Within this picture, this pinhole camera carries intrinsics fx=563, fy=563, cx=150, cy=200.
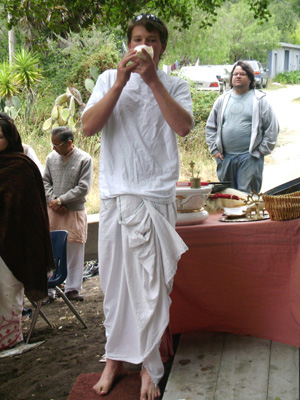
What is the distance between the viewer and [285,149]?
1486 centimetres

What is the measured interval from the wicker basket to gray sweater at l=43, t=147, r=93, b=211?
9.27ft

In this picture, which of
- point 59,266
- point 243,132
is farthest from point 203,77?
point 59,266

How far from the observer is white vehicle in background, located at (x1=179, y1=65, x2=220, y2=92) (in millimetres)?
17353

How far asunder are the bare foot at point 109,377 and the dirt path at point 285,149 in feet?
26.0

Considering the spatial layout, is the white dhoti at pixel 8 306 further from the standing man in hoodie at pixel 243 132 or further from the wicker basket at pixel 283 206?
the standing man in hoodie at pixel 243 132

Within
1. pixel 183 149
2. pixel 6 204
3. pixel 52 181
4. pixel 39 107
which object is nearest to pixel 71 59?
pixel 39 107

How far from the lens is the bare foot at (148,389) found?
9.94 ft

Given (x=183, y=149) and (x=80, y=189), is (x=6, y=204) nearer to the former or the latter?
(x=80, y=189)

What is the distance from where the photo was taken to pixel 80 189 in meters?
5.88

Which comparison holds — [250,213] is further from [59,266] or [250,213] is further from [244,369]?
[59,266]

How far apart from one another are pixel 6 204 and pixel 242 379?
228 cm

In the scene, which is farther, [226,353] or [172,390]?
[226,353]

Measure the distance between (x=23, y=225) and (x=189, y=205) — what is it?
61.3 inches

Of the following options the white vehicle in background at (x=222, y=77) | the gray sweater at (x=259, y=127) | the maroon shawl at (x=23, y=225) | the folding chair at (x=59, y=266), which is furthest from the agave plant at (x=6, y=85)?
the maroon shawl at (x=23, y=225)
